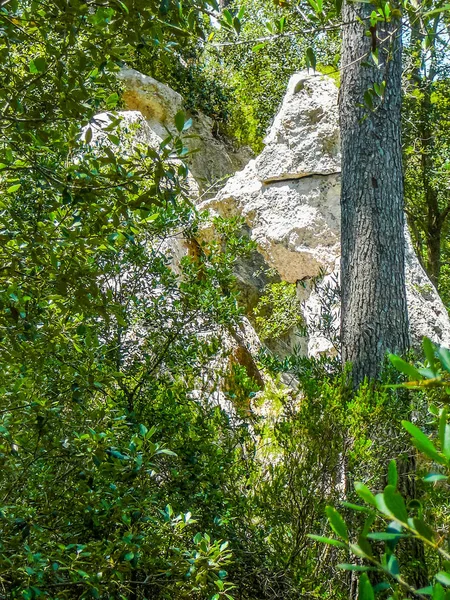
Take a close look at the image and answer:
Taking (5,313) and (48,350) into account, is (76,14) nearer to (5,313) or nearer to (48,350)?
(5,313)

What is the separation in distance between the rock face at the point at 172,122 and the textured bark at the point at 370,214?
4.73 metres

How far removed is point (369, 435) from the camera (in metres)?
3.68

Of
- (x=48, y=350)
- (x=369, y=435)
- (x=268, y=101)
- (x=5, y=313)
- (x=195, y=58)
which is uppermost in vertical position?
(x=195, y=58)

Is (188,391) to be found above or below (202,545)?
above

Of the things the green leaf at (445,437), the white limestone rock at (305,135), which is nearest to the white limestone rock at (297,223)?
the white limestone rock at (305,135)

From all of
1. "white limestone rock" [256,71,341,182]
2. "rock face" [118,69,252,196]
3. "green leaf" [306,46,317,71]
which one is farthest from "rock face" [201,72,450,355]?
"green leaf" [306,46,317,71]

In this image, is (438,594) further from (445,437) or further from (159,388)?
(159,388)

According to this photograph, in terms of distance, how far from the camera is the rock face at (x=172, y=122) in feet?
32.8

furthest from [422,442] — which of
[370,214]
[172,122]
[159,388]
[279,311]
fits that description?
[172,122]

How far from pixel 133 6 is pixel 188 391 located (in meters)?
2.30

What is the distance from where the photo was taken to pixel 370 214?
4500 millimetres

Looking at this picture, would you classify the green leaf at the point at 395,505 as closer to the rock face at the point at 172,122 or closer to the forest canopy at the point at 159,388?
the forest canopy at the point at 159,388

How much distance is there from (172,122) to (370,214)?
666 centimetres

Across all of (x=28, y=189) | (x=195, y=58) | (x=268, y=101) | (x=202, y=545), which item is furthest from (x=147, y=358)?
(x=195, y=58)
